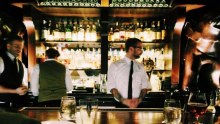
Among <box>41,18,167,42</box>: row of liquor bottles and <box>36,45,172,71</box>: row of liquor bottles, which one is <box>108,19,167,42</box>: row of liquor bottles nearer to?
<box>41,18,167,42</box>: row of liquor bottles

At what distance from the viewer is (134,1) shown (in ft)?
14.0

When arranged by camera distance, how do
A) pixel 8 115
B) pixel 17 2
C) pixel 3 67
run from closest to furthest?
pixel 8 115
pixel 3 67
pixel 17 2

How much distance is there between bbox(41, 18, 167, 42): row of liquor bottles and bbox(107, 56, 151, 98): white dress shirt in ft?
3.64

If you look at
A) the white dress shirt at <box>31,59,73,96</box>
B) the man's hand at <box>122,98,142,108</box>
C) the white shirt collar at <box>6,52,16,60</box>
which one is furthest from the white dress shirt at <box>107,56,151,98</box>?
the white shirt collar at <box>6,52,16,60</box>

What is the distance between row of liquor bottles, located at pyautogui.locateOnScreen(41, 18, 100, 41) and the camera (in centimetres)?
471

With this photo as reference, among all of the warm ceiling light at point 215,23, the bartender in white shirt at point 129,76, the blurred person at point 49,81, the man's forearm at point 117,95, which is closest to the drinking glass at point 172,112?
the man's forearm at point 117,95

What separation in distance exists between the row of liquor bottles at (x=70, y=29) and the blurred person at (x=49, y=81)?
0.83m

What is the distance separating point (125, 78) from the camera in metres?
3.63

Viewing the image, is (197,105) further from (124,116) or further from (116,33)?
(116,33)

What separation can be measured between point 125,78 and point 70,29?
5.26ft

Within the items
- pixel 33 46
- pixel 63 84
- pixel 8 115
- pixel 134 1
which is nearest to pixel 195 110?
pixel 8 115

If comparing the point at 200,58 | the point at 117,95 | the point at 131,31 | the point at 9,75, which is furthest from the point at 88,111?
the point at 200,58

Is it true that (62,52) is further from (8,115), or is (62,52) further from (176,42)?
(8,115)

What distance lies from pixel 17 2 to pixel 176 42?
2.42 metres
